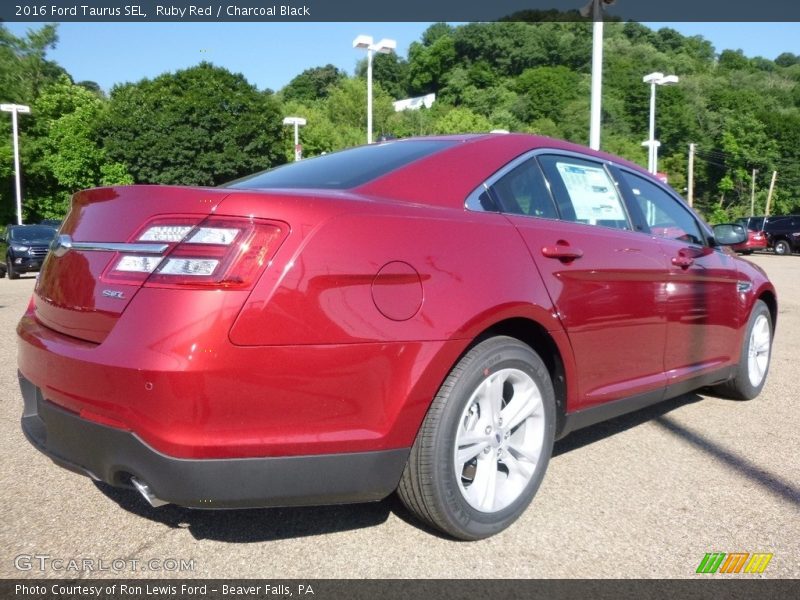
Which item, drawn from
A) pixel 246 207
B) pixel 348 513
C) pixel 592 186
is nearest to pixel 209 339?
pixel 246 207

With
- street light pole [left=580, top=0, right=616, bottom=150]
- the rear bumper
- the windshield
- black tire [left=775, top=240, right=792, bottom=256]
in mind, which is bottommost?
black tire [left=775, top=240, right=792, bottom=256]

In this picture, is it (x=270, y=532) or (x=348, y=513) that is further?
(x=348, y=513)

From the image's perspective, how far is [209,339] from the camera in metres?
2.08

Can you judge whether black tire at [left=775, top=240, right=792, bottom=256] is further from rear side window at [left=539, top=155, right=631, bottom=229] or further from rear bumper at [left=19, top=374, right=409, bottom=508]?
rear bumper at [left=19, top=374, right=409, bottom=508]

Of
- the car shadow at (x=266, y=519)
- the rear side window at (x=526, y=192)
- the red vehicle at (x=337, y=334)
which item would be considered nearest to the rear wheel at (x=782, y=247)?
the red vehicle at (x=337, y=334)

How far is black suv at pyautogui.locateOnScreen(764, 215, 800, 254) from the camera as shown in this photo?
31.5 metres

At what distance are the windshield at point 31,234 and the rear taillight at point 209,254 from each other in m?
19.2

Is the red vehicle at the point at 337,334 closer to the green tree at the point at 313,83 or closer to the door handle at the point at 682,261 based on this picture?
the door handle at the point at 682,261

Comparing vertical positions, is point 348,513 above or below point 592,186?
below

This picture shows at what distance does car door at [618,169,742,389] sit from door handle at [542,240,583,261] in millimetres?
874

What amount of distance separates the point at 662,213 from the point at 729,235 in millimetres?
746

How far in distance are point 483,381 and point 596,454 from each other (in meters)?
1.44

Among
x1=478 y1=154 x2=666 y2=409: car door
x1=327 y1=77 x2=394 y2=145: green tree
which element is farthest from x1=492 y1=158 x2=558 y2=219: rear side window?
x1=327 y1=77 x2=394 y2=145: green tree

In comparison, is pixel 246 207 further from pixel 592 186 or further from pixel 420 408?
pixel 592 186
